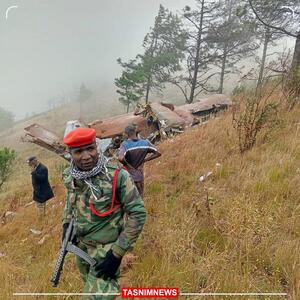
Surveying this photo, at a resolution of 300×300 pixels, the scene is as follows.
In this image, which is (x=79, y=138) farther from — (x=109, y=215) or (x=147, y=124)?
(x=147, y=124)

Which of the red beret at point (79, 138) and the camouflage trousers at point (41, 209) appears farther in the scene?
the camouflage trousers at point (41, 209)

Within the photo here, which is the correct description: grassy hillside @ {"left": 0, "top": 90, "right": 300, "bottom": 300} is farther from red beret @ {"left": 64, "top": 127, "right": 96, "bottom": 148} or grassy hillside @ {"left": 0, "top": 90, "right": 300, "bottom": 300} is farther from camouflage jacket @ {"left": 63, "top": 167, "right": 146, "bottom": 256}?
red beret @ {"left": 64, "top": 127, "right": 96, "bottom": 148}

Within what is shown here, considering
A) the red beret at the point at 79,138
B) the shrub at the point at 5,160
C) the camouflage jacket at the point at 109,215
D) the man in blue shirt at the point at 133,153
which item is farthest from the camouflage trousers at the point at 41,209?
the shrub at the point at 5,160

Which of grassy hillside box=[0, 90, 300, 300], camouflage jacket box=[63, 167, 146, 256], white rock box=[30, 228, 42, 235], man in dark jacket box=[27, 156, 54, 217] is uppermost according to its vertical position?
camouflage jacket box=[63, 167, 146, 256]

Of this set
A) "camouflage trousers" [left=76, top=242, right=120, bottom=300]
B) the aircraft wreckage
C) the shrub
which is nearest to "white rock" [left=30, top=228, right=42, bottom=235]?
"camouflage trousers" [left=76, top=242, right=120, bottom=300]

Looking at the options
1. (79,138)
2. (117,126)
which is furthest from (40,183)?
(79,138)

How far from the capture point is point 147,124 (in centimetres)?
1068

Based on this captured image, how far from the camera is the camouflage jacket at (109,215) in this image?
232cm

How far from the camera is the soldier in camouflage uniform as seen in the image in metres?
2.31

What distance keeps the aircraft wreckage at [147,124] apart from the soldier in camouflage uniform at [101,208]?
6554mm

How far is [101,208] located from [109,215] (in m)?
0.10

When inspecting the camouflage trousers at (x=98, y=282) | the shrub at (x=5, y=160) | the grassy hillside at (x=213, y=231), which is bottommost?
the shrub at (x=5, y=160)

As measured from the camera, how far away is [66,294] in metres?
3.07

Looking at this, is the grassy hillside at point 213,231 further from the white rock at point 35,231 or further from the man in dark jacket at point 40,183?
the man in dark jacket at point 40,183
